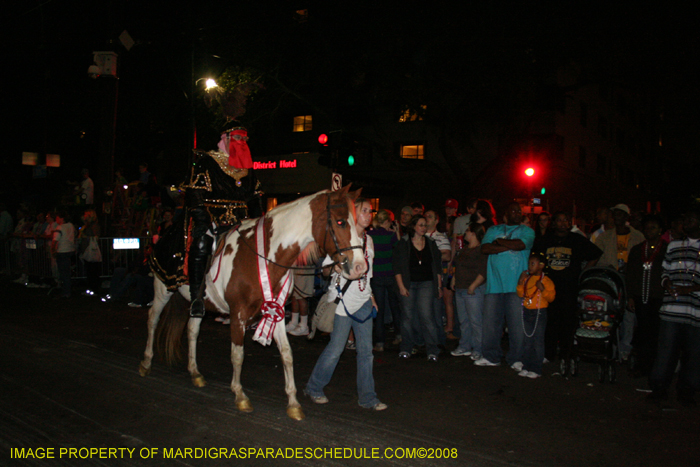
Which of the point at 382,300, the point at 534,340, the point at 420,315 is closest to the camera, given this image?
the point at 534,340

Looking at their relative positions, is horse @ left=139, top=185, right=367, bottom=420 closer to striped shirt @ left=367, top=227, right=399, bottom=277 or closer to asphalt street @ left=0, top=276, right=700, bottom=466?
asphalt street @ left=0, top=276, right=700, bottom=466

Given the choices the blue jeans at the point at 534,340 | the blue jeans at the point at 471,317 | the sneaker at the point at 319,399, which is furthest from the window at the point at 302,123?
the sneaker at the point at 319,399

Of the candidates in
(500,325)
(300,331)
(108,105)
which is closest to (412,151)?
(108,105)

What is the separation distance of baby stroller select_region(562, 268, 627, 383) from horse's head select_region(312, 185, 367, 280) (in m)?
3.92

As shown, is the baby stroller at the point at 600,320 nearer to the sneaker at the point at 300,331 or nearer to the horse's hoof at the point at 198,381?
the sneaker at the point at 300,331

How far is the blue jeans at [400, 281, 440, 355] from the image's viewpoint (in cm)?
811

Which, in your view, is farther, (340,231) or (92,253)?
(92,253)

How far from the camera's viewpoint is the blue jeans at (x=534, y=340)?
23.8ft

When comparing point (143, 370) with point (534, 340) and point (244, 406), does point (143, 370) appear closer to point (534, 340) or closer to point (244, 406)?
point (244, 406)

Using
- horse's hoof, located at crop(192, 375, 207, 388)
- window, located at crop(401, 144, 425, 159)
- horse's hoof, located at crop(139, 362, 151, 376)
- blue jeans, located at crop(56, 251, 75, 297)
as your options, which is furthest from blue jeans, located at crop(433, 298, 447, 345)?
window, located at crop(401, 144, 425, 159)

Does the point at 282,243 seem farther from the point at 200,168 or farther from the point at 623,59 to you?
the point at 623,59

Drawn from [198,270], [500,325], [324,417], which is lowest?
[324,417]

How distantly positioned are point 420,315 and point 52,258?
11.1 metres

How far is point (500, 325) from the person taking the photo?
781 centimetres
